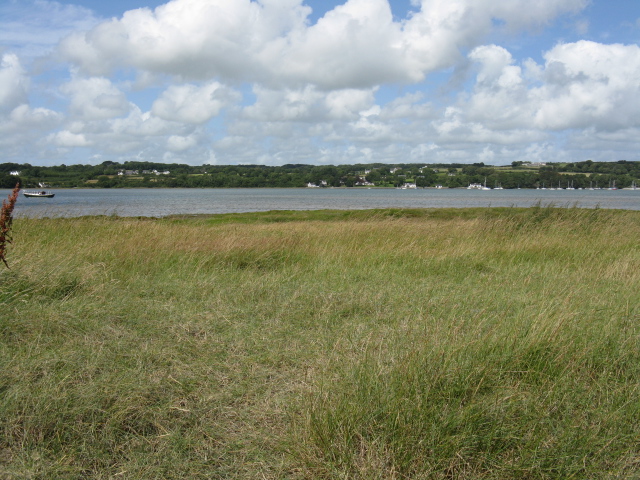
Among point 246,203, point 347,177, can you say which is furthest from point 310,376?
point 347,177

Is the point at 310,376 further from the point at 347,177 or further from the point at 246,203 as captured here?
the point at 347,177

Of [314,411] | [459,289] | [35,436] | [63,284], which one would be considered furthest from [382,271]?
[35,436]

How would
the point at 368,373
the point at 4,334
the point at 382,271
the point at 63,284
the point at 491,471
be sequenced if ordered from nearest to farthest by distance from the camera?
1. the point at 491,471
2. the point at 368,373
3. the point at 4,334
4. the point at 63,284
5. the point at 382,271

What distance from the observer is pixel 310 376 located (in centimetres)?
410

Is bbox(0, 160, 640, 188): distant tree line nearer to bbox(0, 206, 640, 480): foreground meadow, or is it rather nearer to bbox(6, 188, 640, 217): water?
bbox(6, 188, 640, 217): water

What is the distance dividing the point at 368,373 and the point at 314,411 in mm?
644

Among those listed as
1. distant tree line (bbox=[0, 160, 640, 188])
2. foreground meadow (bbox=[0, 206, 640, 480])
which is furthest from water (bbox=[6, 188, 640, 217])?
distant tree line (bbox=[0, 160, 640, 188])

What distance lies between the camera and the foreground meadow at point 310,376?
299 cm

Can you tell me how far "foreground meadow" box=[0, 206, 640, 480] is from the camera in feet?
9.80

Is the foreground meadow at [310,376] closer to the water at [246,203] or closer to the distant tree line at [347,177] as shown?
the water at [246,203]

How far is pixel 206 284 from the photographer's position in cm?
732

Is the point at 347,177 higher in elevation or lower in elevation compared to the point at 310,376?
higher

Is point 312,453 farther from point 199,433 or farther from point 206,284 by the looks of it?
point 206,284

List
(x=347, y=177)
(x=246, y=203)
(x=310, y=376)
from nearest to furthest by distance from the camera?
(x=310, y=376) < (x=246, y=203) < (x=347, y=177)
